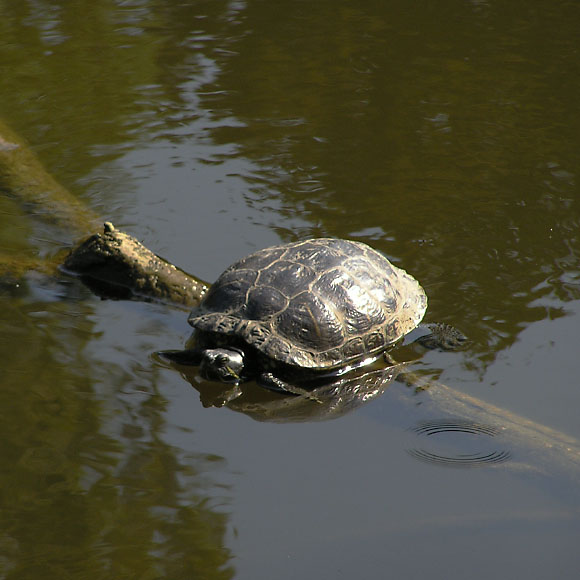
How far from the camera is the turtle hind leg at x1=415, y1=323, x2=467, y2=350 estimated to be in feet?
14.3

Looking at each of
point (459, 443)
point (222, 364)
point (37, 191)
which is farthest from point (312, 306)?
point (37, 191)

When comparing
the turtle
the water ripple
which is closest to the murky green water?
the water ripple

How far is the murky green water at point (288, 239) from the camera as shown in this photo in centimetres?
315

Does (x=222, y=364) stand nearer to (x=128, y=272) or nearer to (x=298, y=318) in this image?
(x=298, y=318)

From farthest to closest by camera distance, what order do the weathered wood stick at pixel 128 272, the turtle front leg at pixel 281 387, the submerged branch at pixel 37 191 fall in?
the submerged branch at pixel 37 191 < the weathered wood stick at pixel 128 272 < the turtle front leg at pixel 281 387

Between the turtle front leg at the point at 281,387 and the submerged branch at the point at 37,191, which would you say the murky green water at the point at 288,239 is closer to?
the submerged branch at the point at 37,191

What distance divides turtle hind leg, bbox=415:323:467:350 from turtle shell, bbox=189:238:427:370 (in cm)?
11

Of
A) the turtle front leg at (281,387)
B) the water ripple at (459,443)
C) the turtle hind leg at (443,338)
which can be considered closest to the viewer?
the water ripple at (459,443)

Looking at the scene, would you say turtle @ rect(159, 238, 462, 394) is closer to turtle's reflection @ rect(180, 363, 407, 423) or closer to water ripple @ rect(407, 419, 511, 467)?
turtle's reflection @ rect(180, 363, 407, 423)

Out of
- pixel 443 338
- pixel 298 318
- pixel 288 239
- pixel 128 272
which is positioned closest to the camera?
pixel 298 318

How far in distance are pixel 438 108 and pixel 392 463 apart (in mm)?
4695

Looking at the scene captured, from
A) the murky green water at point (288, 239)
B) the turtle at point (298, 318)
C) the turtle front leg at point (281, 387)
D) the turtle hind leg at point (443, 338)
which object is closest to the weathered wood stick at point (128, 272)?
the murky green water at point (288, 239)

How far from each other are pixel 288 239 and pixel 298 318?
4.75 ft

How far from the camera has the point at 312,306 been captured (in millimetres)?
4160
